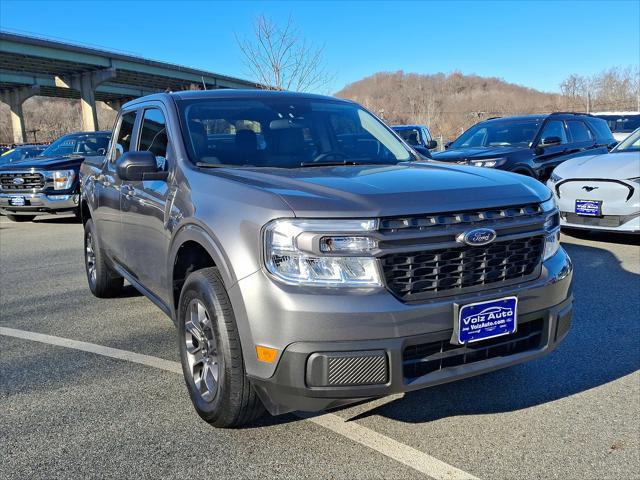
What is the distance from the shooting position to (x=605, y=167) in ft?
24.0

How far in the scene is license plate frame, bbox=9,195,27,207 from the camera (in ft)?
37.6

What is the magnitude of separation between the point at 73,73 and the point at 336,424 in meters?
69.1

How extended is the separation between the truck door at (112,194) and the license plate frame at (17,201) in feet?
23.4

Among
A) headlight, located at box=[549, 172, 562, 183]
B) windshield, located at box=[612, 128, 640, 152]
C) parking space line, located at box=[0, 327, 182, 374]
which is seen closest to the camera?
parking space line, located at box=[0, 327, 182, 374]

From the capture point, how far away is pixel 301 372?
8.03 ft

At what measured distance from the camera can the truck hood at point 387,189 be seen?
252cm

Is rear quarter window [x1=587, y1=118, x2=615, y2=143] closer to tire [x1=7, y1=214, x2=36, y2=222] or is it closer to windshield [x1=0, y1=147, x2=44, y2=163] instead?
tire [x1=7, y1=214, x2=36, y2=222]

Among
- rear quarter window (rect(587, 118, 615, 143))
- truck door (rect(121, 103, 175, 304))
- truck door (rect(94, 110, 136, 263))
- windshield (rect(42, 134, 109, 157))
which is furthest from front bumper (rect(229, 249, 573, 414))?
windshield (rect(42, 134, 109, 157))

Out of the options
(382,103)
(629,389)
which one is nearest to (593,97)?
(382,103)

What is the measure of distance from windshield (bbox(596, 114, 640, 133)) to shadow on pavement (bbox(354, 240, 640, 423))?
52.4 ft

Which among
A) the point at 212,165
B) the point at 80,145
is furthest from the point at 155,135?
the point at 80,145

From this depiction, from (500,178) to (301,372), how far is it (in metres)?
1.50

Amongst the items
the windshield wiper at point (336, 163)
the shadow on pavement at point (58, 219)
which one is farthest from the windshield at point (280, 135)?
the shadow on pavement at point (58, 219)

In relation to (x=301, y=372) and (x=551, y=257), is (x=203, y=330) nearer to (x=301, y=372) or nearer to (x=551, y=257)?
(x=301, y=372)
